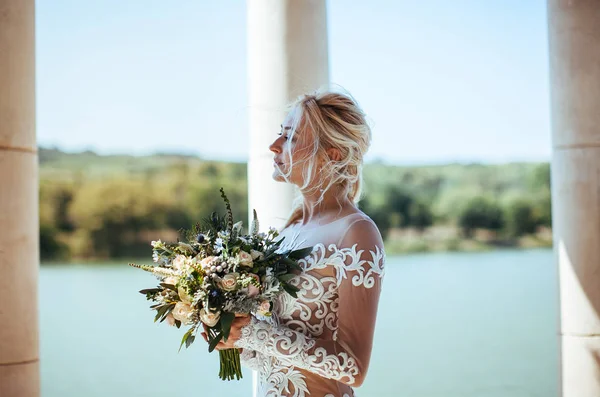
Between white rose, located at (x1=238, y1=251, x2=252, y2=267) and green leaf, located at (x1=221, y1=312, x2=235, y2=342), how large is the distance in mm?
244

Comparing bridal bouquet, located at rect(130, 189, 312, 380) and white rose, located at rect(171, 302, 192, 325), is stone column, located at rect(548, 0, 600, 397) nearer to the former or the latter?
bridal bouquet, located at rect(130, 189, 312, 380)

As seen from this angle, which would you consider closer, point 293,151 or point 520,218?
point 293,151

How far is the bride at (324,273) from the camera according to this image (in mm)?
3469

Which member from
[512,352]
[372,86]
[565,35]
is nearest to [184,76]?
[372,86]

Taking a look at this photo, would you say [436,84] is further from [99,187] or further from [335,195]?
[335,195]

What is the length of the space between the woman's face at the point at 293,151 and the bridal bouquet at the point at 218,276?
39 cm

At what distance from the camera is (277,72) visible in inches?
242

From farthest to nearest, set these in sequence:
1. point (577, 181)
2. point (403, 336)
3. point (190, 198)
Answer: point (190, 198)
point (403, 336)
point (577, 181)

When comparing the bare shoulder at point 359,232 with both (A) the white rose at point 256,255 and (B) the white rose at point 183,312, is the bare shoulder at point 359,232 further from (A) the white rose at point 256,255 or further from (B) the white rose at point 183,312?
(B) the white rose at point 183,312

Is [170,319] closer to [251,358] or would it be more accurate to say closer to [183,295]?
[183,295]

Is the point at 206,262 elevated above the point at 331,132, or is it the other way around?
the point at 331,132

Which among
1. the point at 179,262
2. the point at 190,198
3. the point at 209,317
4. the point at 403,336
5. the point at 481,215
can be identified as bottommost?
the point at 403,336

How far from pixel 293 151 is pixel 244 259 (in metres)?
0.76

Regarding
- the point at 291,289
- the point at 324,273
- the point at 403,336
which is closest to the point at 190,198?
the point at 403,336
